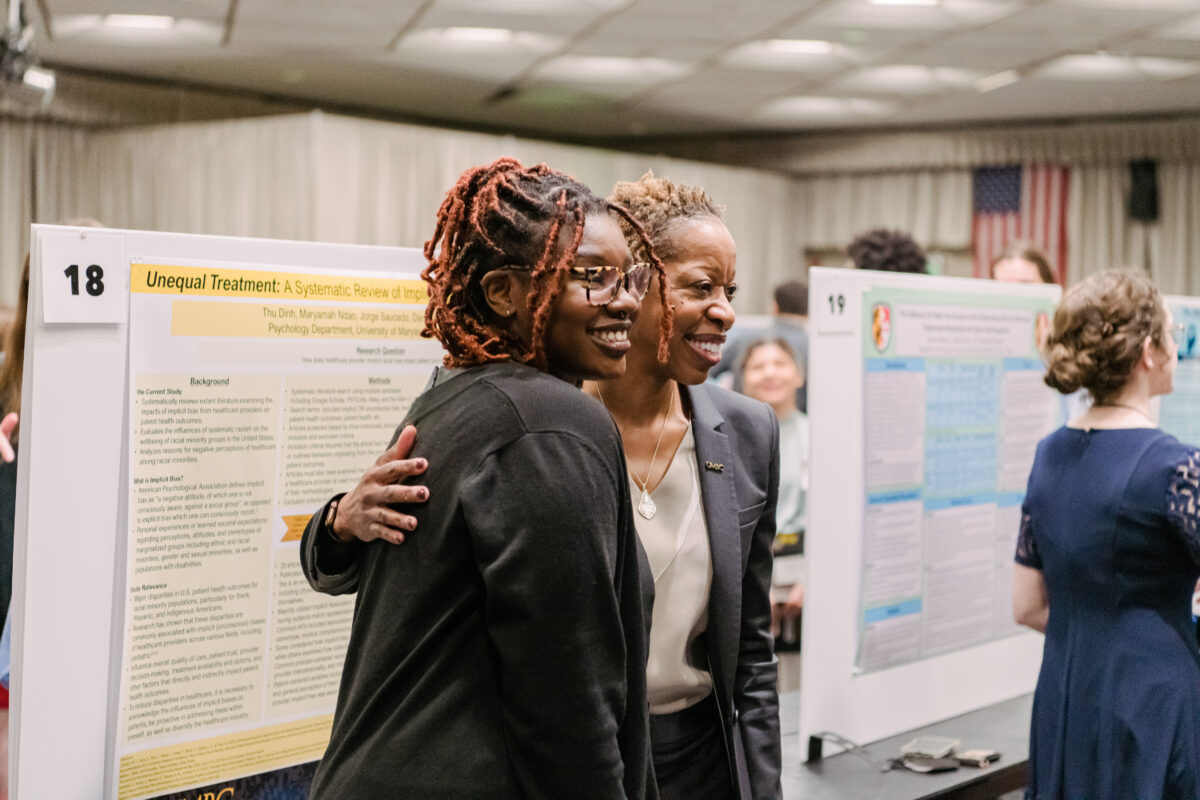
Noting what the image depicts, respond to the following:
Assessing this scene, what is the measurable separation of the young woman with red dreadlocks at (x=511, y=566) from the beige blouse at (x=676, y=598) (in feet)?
1.19

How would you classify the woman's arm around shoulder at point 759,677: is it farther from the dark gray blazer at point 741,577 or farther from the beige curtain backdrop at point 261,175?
the beige curtain backdrop at point 261,175

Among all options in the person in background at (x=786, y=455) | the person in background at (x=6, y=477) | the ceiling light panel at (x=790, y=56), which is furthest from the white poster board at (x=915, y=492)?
the ceiling light panel at (x=790, y=56)

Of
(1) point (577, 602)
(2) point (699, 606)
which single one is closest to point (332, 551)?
(1) point (577, 602)

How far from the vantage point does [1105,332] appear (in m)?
2.10

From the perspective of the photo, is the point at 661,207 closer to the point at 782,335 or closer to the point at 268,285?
the point at 268,285

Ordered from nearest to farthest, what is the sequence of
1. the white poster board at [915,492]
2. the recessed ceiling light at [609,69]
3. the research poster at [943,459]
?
the white poster board at [915,492] < the research poster at [943,459] < the recessed ceiling light at [609,69]

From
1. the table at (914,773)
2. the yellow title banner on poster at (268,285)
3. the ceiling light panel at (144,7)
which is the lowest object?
the table at (914,773)

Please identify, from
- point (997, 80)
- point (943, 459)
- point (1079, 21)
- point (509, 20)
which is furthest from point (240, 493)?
point (997, 80)

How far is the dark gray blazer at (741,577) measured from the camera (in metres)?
1.55

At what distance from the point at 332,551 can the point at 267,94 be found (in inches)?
297

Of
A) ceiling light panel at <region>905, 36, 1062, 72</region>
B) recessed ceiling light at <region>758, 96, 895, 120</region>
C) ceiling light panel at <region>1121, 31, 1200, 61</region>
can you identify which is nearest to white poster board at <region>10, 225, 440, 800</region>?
ceiling light panel at <region>905, 36, 1062, 72</region>

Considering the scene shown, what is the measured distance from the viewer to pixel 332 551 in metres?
1.32

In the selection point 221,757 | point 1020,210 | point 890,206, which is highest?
point 890,206

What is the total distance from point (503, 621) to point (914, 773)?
5.29 feet
